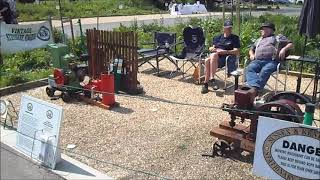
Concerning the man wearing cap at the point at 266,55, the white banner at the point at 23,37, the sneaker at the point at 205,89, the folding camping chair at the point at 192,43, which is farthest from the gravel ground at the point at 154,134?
the white banner at the point at 23,37

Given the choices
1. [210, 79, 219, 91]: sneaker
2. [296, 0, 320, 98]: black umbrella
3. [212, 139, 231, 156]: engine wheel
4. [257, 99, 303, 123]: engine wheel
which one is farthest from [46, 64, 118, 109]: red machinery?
[296, 0, 320, 98]: black umbrella

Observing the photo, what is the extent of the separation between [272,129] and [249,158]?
3.65 ft

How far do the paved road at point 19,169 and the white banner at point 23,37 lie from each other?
4.83 m

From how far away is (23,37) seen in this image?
9.53 meters

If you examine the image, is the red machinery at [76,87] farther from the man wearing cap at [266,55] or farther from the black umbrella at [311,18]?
the black umbrella at [311,18]

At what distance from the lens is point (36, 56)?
9.69 m

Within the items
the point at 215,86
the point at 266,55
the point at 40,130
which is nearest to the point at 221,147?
the point at 40,130

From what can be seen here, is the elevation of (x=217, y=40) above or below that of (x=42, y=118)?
above

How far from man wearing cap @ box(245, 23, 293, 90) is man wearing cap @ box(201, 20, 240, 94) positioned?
0.65 m

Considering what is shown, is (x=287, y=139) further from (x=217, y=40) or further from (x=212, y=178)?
(x=217, y=40)

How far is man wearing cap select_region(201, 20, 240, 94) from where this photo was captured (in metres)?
7.86

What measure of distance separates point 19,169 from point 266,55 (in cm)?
445

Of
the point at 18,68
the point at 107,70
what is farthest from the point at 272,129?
the point at 18,68

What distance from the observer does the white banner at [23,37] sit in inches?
365
